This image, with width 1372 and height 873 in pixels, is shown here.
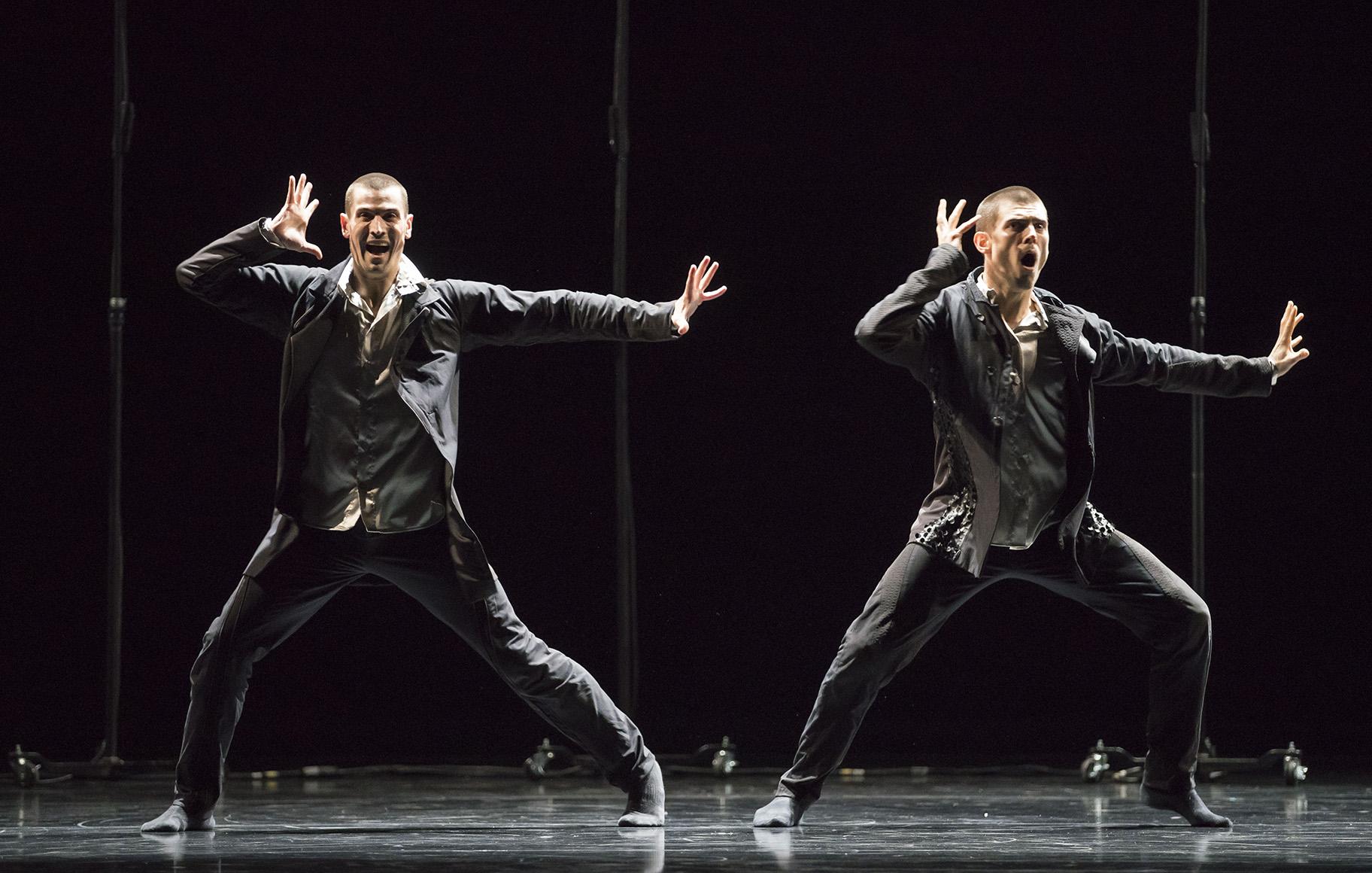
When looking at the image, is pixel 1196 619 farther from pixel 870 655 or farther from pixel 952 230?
pixel 952 230

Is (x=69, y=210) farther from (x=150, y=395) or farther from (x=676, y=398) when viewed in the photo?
(x=676, y=398)

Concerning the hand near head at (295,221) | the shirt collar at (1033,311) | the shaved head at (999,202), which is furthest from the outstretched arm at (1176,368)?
the hand near head at (295,221)

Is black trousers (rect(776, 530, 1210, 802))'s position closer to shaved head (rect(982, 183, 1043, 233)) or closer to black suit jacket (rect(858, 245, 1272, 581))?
black suit jacket (rect(858, 245, 1272, 581))

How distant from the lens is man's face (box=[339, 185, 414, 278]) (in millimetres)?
3719

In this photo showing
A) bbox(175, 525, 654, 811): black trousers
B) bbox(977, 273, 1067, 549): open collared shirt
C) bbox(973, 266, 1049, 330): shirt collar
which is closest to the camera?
bbox(175, 525, 654, 811): black trousers

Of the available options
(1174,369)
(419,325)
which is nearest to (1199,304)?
(1174,369)

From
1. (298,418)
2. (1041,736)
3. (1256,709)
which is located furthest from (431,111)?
(1256,709)

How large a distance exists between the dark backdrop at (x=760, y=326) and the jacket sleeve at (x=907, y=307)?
160 cm

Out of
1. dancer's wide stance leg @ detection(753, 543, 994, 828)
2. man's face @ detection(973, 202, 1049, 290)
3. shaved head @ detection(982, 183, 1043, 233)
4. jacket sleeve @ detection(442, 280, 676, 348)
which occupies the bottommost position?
dancer's wide stance leg @ detection(753, 543, 994, 828)

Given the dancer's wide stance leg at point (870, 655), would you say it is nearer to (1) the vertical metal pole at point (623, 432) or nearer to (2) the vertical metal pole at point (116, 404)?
(1) the vertical metal pole at point (623, 432)

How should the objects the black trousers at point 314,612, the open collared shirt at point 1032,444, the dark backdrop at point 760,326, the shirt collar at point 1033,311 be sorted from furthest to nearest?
the dark backdrop at point 760,326 → the shirt collar at point 1033,311 → the open collared shirt at point 1032,444 → the black trousers at point 314,612

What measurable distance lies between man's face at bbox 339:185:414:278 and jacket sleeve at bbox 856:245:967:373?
1045 mm

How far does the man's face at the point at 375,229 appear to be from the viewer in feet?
12.2

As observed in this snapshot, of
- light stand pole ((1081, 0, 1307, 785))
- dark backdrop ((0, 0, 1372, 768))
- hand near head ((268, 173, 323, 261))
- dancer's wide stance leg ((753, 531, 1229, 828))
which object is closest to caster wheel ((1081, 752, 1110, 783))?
light stand pole ((1081, 0, 1307, 785))
